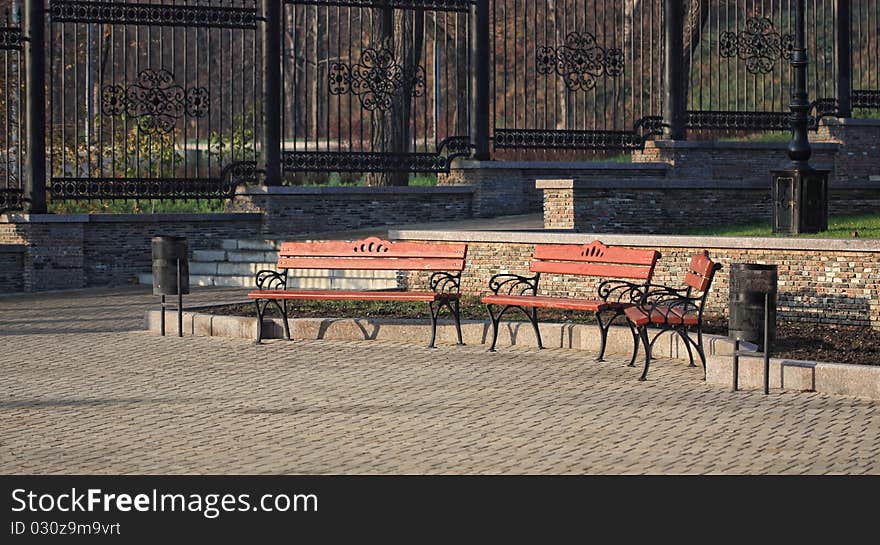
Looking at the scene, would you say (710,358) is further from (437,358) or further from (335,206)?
(335,206)

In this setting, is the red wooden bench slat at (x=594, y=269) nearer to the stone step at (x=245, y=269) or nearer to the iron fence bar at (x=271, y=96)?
the stone step at (x=245, y=269)

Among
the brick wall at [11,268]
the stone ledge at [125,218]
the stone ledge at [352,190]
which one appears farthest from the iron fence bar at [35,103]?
the stone ledge at [352,190]

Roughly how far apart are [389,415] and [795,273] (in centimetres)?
510

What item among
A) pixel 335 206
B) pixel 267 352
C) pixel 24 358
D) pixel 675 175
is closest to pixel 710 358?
pixel 267 352

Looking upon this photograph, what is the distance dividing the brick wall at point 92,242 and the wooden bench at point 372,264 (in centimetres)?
545

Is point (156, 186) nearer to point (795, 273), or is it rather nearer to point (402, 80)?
point (402, 80)

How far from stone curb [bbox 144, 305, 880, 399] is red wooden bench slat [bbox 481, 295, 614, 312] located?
41cm

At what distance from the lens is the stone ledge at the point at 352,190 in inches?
842

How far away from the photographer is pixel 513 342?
1375 cm

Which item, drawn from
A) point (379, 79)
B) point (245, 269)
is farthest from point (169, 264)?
point (379, 79)

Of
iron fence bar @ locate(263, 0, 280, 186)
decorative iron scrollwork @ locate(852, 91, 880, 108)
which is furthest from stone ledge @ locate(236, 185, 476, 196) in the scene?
decorative iron scrollwork @ locate(852, 91, 880, 108)

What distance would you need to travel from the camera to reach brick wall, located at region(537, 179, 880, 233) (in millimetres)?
18750

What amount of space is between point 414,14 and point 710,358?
13.1 meters

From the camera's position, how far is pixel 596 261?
1368 centimetres
